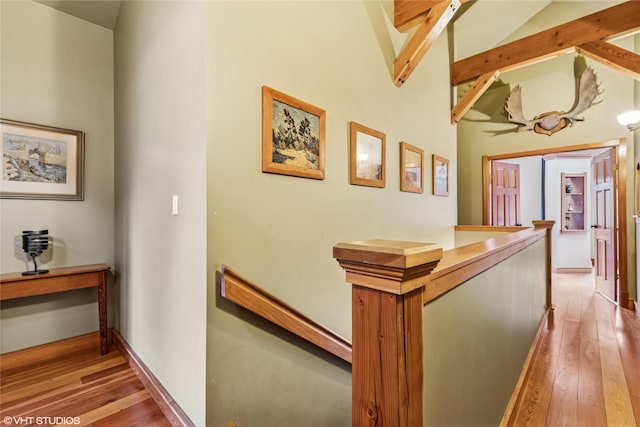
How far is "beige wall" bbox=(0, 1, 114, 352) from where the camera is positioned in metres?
2.16

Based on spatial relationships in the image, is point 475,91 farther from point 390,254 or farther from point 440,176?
point 390,254

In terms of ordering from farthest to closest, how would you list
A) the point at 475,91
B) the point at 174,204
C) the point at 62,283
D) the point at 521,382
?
the point at 475,91, the point at 62,283, the point at 521,382, the point at 174,204

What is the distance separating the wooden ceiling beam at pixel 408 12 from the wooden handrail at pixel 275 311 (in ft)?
9.19

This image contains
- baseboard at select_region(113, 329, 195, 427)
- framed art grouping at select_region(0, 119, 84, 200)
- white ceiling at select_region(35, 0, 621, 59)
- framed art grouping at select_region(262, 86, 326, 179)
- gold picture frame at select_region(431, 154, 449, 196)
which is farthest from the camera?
white ceiling at select_region(35, 0, 621, 59)

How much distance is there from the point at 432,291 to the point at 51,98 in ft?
10.5

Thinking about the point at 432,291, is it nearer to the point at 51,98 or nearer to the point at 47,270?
the point at 47,270

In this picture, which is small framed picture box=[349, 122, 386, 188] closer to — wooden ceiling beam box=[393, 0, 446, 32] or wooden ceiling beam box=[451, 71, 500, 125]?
wooden ceiling beam box=[393, 0, 446, 32]

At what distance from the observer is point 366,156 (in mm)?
2332

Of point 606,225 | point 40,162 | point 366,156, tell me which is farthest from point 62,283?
point 606,225

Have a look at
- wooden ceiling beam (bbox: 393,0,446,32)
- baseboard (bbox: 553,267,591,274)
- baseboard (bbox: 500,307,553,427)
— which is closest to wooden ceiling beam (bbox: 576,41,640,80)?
wooden ceiling beam (bbox: 393,0,446,32)

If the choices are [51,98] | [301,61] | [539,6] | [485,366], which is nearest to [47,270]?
[51,98]

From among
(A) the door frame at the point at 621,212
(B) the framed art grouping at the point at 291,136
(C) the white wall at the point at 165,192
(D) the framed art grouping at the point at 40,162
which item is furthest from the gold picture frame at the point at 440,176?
(D) the framed art grouping at the point at 40,162

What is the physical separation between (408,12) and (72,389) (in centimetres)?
401

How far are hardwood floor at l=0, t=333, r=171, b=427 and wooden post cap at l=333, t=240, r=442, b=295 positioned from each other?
5.35 feet
